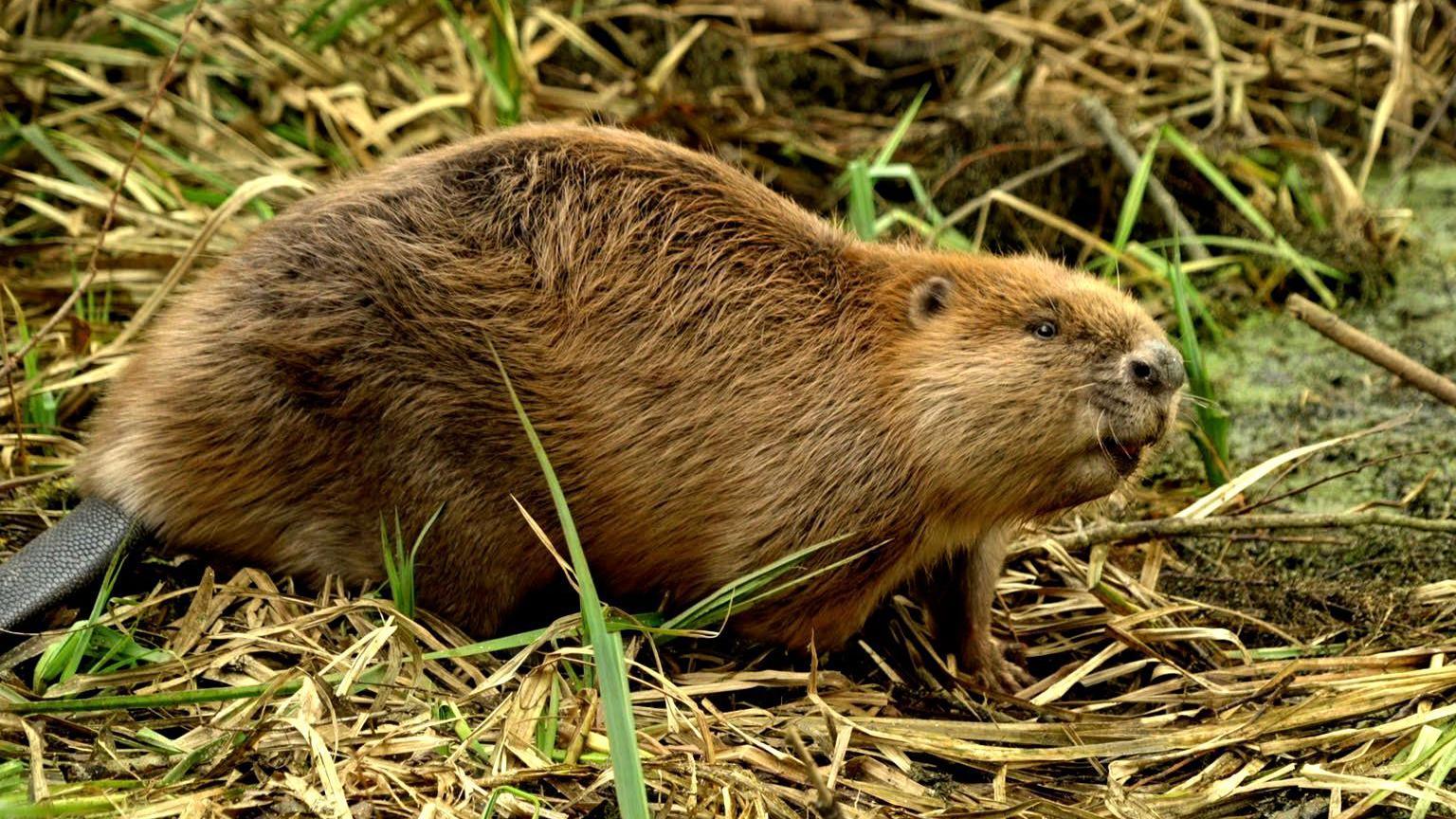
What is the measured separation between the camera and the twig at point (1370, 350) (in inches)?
143

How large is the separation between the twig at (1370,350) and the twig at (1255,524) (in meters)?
0.32

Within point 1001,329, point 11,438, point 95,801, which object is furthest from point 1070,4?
point 95,801

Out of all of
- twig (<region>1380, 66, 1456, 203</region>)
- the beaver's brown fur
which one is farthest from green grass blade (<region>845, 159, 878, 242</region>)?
twig (<region>1380, 66, 1456, 203</region>)

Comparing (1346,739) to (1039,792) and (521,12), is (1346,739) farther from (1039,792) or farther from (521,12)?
(521,12)

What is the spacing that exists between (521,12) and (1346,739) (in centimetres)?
363

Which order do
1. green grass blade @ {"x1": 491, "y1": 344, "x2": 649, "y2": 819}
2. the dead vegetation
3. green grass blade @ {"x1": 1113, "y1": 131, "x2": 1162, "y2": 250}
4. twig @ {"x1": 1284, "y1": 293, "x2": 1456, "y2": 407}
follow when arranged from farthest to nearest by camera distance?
green grass blade @ {"x1": 1113, "y1": 131, "x2": 1162, "y2": 250}, twig @ {"x1": 1284, "y1": 293, "x2": 1456, "y2": 407}, the dead vegetation, green grass blade @ {"x1": 491, "y1": 344, "x2": 649, "y2": 819}

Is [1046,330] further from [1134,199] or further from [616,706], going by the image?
[1134,199]

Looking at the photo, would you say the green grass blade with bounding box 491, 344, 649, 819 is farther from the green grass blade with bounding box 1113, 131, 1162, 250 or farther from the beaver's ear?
the green grass blade with bounding box 1113, 131, 1162, 250

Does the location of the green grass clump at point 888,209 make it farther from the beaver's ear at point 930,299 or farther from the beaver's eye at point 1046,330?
the beaver's eye at point 1046,330

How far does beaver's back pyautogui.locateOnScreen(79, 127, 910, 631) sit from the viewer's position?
320cm

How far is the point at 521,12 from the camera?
17.5ft

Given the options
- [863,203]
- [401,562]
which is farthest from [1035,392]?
[863,203]

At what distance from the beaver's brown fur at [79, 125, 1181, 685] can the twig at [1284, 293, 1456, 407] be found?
696 millimetres

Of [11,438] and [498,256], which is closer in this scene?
[498,256]
